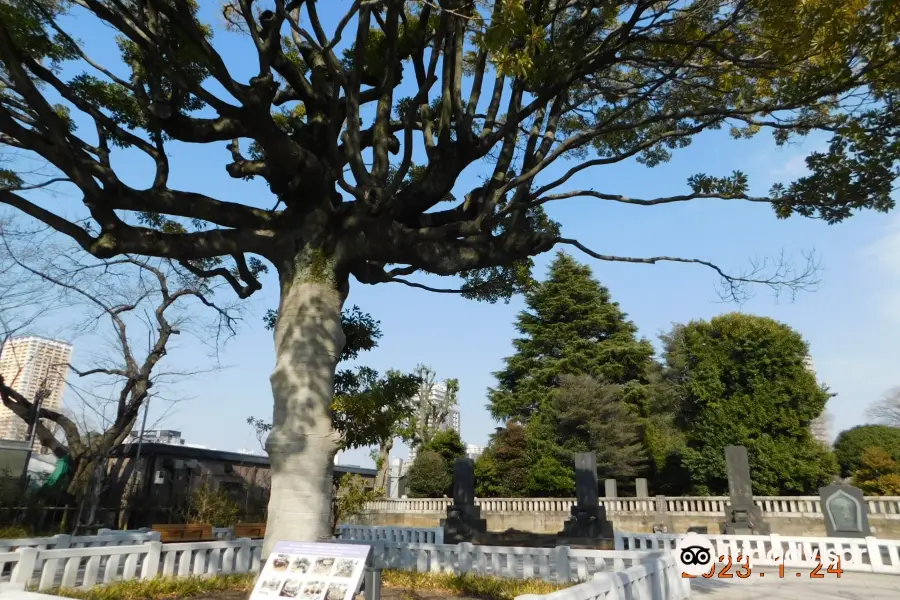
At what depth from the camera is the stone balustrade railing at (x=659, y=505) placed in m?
18.3

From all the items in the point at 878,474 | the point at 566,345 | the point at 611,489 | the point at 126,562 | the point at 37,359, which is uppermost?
the point at 566,345

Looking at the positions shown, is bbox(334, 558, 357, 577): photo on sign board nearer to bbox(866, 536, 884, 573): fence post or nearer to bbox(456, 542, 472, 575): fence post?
bbox(456, 542, 472, 575): fence post

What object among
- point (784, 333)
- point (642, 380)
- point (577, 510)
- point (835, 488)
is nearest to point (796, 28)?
point (835, 488)

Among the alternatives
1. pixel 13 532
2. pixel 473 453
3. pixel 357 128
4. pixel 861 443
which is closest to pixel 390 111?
pixel 357 128

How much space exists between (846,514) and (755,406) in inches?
508

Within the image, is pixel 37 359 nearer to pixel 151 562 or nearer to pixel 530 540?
pixel 151 562

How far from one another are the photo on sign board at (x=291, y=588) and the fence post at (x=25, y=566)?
4.30 meters

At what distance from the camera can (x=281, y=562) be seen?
4.28 meters

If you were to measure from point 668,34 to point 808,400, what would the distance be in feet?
71.7

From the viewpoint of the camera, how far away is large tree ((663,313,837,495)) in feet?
74.9

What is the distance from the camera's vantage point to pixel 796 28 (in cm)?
625

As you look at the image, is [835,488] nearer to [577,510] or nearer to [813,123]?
[577,510]

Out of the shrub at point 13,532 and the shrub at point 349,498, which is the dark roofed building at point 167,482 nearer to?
the shrub at point 13,532

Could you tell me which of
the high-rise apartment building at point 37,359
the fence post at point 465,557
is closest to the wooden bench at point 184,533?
the fence post at point 465,557
